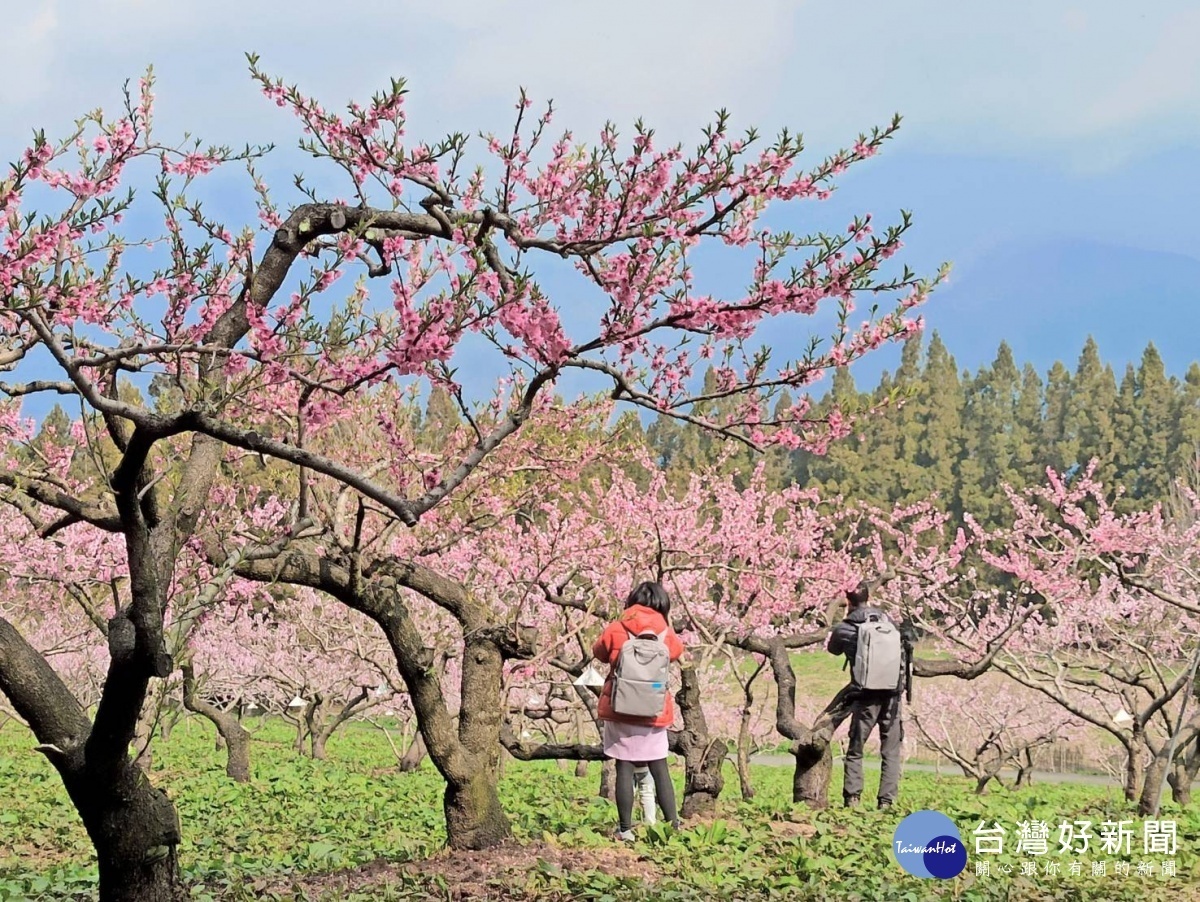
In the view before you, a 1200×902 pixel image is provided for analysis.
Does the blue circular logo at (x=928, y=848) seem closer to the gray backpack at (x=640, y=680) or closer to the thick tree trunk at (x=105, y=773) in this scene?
the gray backpack at (x=640, y=680)

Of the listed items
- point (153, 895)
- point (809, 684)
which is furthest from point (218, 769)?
point (809, 684)

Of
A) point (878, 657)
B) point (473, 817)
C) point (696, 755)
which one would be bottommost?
point (473, 817)

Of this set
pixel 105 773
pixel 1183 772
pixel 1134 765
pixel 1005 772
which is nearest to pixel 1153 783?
pixel 1134 765

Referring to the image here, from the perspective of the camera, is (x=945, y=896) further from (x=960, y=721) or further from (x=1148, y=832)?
(x=960, y=721)

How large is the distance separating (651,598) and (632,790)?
1267 mm

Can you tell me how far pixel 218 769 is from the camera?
16.0 m

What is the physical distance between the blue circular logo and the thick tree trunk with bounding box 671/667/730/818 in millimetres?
2039

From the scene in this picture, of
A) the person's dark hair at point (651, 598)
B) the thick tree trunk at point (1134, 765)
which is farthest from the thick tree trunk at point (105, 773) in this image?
the thick tree trunk at point (1134, 765)

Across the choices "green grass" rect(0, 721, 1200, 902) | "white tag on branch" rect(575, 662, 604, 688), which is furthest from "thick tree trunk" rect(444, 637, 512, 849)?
"white tag on branch" rect(575, 662, 604, 688)

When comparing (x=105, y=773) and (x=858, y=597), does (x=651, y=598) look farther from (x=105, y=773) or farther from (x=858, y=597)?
(x=105, y=773)

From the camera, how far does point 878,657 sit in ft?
26.2

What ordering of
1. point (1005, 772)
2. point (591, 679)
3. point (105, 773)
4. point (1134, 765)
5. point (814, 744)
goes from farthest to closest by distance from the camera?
point (1005, 772) < point (1134, 765) < point (591, 679) < point (814, 744) < point (105, 773)

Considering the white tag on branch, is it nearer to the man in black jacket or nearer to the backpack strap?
the man in black jacket

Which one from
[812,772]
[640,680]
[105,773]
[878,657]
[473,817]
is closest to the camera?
Answer: [105,773]
